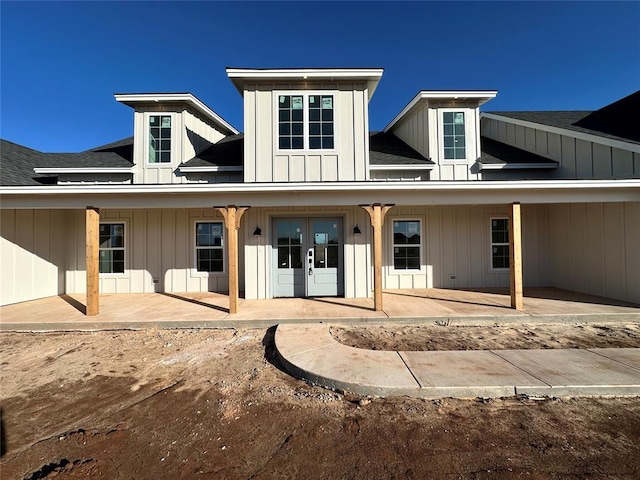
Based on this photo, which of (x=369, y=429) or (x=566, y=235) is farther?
(x=566, y=235)

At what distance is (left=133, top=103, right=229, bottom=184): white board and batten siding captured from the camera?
9.28 m

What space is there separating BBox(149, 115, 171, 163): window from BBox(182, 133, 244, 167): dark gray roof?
0.78m

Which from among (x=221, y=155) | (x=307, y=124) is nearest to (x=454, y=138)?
(x=307, y=124)

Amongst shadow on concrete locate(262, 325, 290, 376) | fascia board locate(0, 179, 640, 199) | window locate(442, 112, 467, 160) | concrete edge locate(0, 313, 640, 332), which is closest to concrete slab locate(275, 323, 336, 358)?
shadow on concrete locate(262, 325, 290, 376)

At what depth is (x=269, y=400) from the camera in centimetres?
351

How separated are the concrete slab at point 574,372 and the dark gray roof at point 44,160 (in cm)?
1048

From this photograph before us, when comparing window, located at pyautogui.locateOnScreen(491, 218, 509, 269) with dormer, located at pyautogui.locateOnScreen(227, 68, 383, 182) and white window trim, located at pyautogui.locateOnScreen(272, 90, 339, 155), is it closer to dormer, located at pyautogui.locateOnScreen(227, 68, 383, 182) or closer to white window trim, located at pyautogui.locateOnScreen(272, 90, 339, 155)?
dormer, located at pyautogui.locateOnScreen(227, 68, 383, 182)

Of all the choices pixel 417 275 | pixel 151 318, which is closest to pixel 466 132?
pixel 417 275

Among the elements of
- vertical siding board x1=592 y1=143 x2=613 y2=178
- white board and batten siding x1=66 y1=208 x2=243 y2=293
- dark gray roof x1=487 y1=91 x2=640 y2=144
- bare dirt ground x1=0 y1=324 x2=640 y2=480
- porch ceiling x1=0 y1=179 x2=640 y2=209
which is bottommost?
bare dirt ground x1=0 y1=324 x2=640 y2=480

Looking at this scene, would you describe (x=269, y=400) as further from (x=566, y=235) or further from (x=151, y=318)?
(x=566, y=235)

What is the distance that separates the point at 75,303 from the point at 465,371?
341 inches

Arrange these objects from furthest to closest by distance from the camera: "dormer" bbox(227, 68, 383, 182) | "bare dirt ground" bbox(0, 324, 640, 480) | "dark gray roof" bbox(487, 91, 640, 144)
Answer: "dark gray roof" bbox(487, 91, 640, 144) < "dormer" bbox(227, 68, 383, 182) < "bare dirt ground" bbox(0, 324, 640, 480)

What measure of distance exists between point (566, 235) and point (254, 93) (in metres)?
9.28

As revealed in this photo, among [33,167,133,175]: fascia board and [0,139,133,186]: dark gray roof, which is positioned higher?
[0,139,133,186]: dark gray roof
